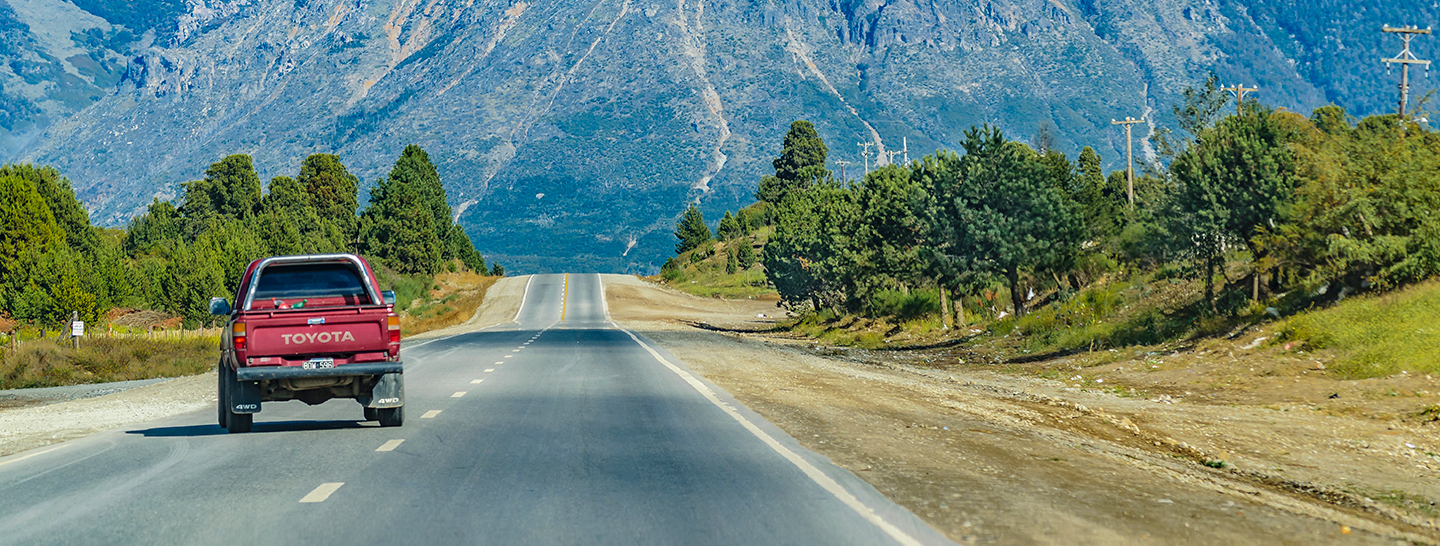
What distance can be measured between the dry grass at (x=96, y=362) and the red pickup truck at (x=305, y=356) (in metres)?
24.6

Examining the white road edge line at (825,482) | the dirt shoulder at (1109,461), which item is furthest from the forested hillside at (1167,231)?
the white road edge line at (825,482)

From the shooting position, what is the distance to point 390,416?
15.1m

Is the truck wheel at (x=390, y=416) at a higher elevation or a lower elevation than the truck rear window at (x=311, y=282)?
lower

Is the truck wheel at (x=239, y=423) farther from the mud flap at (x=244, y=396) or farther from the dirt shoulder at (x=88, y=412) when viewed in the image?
the dirt shoulder at (x=88, y=412)

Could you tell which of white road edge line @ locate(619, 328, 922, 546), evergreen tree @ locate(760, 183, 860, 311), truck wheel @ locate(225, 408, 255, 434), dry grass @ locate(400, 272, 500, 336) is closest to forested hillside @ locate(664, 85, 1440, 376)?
evergreen tree @ locate(760, 183, 860, 311)

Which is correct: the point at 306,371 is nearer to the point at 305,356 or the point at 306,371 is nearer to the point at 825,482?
the point at 305,356

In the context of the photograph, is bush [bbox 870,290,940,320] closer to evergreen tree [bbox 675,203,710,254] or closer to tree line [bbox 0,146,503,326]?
tree line [bbox 0,146,503,326]

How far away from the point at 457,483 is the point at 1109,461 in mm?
5979

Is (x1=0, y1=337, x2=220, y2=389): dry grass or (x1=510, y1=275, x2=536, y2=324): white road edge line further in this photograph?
(x1=510, y1=275, x2=536, y2=324): white road edge line

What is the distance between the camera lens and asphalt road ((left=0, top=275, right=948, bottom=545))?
26.8 feet

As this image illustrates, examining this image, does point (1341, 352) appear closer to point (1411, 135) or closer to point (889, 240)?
point (1411, 135)

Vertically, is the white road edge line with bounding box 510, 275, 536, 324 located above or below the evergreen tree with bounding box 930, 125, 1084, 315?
below

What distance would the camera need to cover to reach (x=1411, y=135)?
26047mm

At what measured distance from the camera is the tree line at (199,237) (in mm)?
59656
